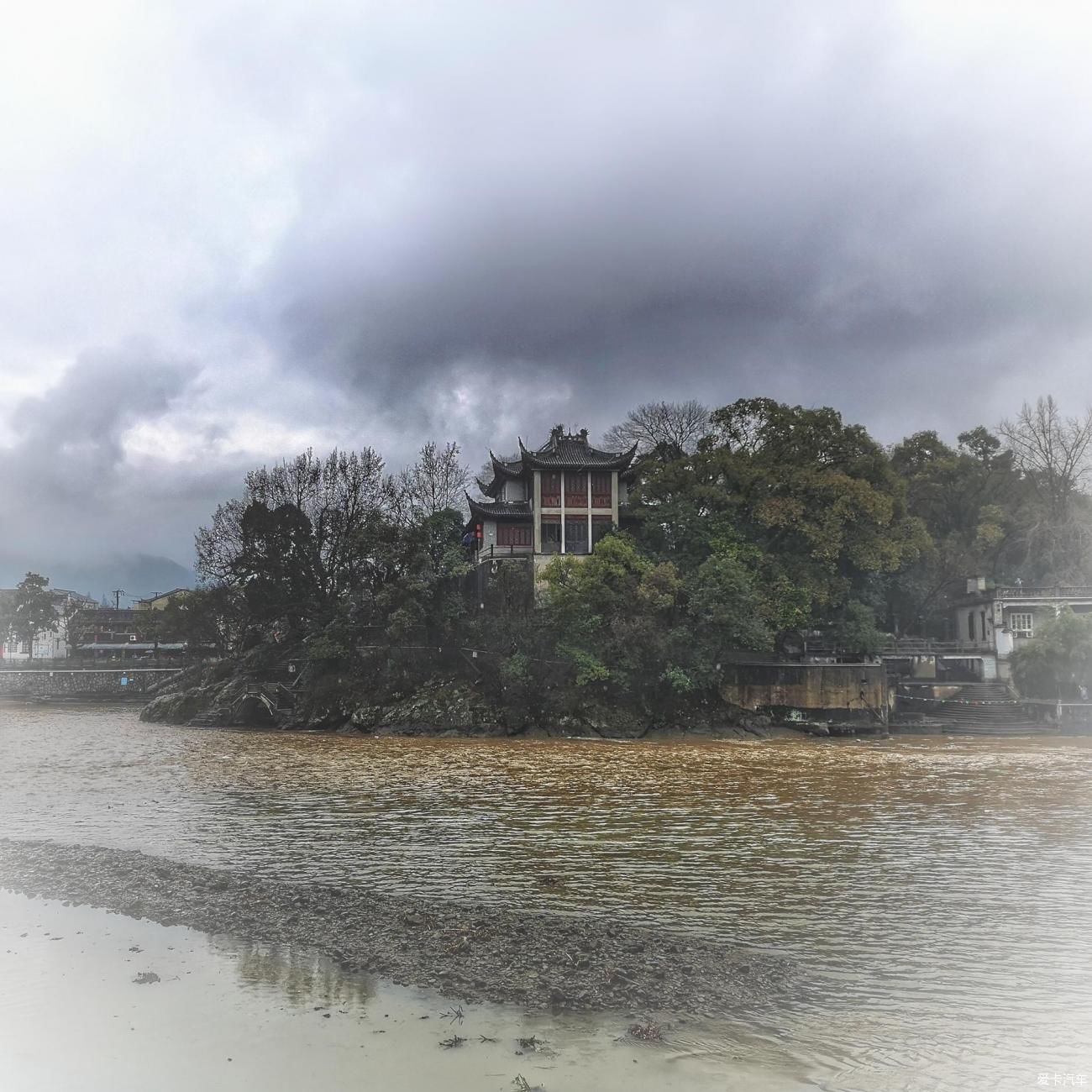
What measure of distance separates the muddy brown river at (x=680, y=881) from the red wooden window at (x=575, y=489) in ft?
63.6

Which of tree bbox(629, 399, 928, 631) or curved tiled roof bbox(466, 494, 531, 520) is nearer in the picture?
tree bbox(629, 399, 928, 631)

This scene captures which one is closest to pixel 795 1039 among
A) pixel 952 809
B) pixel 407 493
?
pixel 952 809

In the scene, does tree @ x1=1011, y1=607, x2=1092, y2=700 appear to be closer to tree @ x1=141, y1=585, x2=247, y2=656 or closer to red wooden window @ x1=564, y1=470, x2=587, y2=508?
red wooden window @ x1=564, y1=470, x2=587, y2=508

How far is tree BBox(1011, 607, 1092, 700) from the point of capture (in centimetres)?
3384

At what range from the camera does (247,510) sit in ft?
143

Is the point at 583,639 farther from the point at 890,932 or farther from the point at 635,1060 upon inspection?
the point at 635,1060

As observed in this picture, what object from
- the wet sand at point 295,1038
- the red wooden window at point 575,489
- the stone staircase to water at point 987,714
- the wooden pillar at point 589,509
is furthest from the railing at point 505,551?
the wet sand at point 295,1038

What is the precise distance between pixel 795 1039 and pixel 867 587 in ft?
117

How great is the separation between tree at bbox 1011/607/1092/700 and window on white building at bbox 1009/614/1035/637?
443 centimetres

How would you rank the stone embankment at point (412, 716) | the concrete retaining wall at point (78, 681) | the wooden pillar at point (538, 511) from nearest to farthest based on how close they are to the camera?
the stone embankment at point (412, 716) → the wooden pillar at point (538, 511) → the concrete retaining wall at point (78, 681)

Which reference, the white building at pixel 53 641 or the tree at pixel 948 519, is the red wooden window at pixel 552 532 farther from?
the white building at pixel 53 641

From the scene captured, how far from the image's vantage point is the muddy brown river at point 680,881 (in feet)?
20.1

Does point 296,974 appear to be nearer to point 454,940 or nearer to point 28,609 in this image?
point 454,940

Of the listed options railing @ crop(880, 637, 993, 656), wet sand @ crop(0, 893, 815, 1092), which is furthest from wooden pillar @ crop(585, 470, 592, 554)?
wet sand @ crop(0, 893, 815, 1092)
